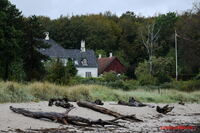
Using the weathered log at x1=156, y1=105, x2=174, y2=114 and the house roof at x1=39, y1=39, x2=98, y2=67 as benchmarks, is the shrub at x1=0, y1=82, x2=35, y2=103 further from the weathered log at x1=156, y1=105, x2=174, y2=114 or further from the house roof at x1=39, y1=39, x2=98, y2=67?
the house roof at x1=39, y1=39, x2=98, y2=67

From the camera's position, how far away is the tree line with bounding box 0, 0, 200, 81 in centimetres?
3694

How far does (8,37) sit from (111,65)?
130ft

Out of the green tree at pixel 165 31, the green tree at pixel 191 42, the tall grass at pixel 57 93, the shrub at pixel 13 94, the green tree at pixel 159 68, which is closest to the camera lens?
the shrub at pixel 13 94

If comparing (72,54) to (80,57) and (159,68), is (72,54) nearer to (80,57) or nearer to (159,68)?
(80,57)

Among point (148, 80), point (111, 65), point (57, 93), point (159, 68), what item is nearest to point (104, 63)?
point (111, 65)

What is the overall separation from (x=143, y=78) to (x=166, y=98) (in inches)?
534

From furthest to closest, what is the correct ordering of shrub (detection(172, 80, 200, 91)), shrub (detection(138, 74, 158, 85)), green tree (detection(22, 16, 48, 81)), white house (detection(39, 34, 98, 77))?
white house (detection(39, 34, 98, 77)), shrub (detection(138, 74, 158, 85)), shrub (detection(172, 80, 200, 91)), green tree (detection(22, 16, 48, 81))

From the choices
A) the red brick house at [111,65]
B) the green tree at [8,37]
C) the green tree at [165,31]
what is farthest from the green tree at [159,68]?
the green tree at [8,37]

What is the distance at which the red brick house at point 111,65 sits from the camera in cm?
7425

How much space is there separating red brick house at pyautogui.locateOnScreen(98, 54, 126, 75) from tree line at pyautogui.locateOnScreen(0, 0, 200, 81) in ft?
5.53

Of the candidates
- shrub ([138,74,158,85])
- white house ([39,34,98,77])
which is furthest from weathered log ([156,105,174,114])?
white house ([39,34,98,77])

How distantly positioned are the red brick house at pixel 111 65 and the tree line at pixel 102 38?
169cm

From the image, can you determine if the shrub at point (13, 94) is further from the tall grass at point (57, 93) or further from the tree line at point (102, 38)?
the tree line at point (102, 38)

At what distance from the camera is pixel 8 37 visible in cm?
3628
